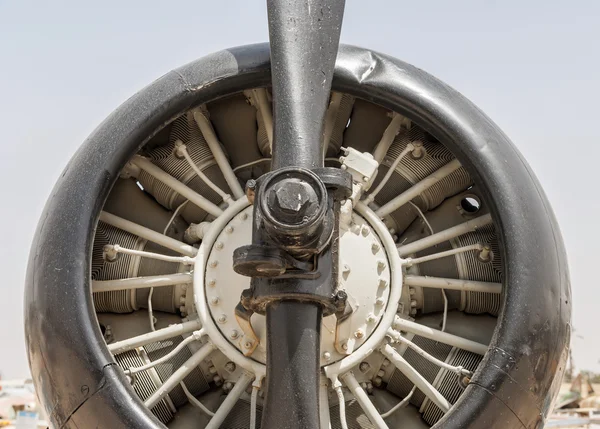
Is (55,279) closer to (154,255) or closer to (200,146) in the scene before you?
(154,255)

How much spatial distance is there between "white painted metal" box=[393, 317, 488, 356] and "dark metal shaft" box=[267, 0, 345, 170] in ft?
4.72

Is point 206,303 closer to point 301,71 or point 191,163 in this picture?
point 191,163

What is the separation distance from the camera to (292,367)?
537 cm

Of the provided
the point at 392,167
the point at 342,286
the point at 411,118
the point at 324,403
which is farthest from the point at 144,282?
the point at 411,118

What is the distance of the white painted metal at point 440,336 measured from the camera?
6.48 meters

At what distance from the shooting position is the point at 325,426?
6395mm

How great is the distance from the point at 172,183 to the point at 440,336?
2.18 m

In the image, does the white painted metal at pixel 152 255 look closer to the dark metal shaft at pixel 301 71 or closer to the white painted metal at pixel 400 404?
the dark metal shaft at pixel 301 71

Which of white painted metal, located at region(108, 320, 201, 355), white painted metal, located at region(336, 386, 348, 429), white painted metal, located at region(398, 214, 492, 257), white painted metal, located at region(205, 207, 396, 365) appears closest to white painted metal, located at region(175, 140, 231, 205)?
white painted metal, located at region(205, 207, 396, 365)

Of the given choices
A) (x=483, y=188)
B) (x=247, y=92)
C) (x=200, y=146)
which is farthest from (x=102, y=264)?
(x=483, y=188)

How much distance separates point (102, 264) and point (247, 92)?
1643 mm

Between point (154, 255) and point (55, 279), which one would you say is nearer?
point (55, 279)

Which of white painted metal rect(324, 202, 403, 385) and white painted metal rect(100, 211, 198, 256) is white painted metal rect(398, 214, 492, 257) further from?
white painted metal rect(100, 211, 198, 256)

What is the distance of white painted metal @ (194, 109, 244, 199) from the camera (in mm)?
6922
